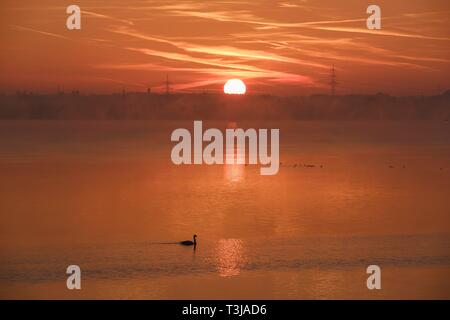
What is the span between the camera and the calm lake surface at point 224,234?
35656 mm

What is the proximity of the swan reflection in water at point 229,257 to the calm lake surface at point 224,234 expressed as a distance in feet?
0.39

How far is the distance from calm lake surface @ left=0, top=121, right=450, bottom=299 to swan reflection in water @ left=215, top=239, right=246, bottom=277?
4.6 inches

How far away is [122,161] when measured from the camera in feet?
388

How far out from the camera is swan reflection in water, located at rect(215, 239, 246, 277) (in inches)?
1490

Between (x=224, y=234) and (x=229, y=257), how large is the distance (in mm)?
7407

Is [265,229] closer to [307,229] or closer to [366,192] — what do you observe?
[307,229]

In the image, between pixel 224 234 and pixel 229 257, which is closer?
pixel 229 257

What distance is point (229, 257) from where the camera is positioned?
41.2 meters

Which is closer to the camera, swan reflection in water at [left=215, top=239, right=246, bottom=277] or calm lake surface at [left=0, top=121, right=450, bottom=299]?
calm lake surface at [left=0, top=121, right=450, bottom=299]

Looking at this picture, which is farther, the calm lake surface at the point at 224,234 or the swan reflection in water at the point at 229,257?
the swan reflection in water at the point at 229,257

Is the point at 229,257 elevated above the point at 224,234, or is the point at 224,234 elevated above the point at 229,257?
the point at 224,234

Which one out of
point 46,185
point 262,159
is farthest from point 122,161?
point 46,185

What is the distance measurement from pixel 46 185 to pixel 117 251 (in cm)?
4043

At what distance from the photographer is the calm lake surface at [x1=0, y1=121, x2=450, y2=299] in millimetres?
35656
